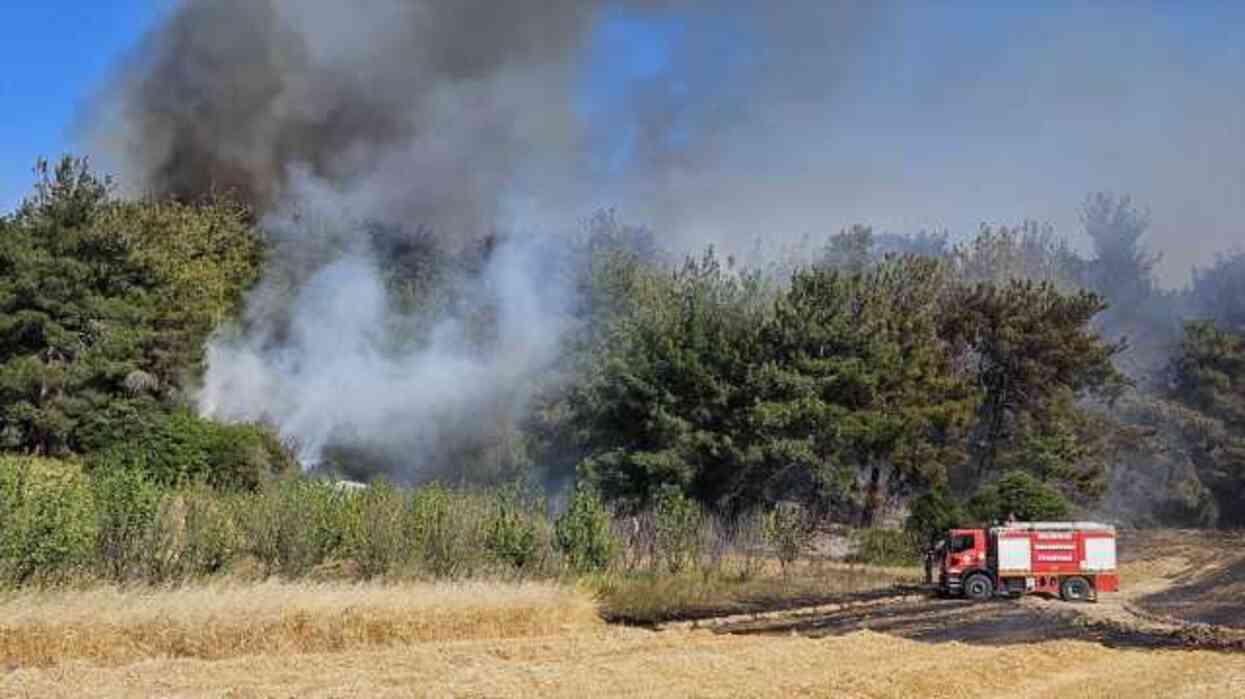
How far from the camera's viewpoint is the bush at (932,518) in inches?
1651

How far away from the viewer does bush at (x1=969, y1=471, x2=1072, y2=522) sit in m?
41.2

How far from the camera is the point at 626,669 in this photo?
16.7m

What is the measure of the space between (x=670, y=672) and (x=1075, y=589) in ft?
69.1

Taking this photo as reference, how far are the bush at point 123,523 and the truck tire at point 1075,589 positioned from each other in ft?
76.5

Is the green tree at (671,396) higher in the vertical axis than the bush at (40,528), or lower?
higher

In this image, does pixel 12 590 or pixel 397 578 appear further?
pixel 397 578

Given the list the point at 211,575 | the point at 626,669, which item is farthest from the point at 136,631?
the point at 626,669

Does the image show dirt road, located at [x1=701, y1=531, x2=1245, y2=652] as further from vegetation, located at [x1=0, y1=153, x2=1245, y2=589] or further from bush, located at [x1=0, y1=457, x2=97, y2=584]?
bush, located at [x1=0, y1=457, x2=97, y2=584]

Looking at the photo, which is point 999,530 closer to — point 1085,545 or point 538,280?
point 1085,545

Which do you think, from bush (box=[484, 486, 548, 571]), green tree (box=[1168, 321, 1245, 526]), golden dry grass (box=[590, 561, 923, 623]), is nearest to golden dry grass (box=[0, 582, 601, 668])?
golden dry grass (box=[590, 561, 923, 623])

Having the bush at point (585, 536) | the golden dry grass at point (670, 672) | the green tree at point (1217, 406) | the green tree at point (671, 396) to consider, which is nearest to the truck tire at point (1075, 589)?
the green tree at point (671, 396)

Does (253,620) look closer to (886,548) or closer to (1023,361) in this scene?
(886,548)

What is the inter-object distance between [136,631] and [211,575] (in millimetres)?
4457

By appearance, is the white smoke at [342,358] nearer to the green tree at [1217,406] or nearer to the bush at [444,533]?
the bush at [444,533]
